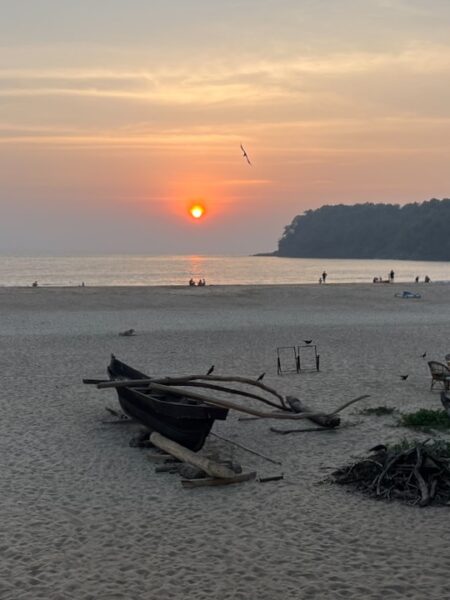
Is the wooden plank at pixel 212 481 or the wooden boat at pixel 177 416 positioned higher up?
the wooden boat at pixel 177 416

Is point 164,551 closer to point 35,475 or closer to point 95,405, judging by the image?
point 35,475

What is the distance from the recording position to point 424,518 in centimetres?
929

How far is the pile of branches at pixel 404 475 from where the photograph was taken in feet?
32.9

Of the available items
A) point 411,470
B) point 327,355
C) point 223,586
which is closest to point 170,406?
point 411,470

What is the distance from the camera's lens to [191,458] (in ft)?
37.0

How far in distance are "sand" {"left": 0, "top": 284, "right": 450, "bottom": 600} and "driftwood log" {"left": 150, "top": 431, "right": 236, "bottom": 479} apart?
0.87ft

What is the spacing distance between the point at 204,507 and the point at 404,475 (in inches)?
120

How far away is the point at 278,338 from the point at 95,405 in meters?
13.9

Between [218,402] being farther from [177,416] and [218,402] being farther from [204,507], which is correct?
[204,507]

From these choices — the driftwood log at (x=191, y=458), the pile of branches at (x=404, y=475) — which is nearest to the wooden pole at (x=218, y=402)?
the driftwood log at (x=191, y=458)

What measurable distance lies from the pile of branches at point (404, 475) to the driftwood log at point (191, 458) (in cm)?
171

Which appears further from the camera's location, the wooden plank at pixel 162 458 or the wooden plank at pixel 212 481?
the wooden plank at pixel 162 458

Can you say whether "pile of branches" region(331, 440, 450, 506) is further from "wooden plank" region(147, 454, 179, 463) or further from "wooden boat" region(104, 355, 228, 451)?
"wooden plank" region(147, 454, 179, 463)

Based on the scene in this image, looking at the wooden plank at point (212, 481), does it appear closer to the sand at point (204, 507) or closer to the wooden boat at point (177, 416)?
the sand at point (204, 507)
